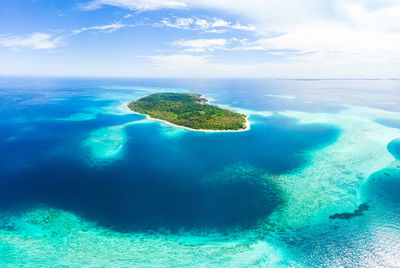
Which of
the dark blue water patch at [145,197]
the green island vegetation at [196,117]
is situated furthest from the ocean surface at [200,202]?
the green island vegetation at [196,117]

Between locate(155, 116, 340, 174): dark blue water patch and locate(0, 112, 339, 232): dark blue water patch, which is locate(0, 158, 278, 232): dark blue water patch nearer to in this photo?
locate(0, 112, 339, 232): dark blue water patch

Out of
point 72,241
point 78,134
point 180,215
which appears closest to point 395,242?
point 180,215

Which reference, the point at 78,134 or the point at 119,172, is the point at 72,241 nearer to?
the point at 119,172

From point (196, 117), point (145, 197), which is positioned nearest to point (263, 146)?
point (196, 117)

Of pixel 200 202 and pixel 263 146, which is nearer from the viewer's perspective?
pixel 200 202

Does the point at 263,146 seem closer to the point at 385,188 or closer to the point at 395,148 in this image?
the point at 385,188

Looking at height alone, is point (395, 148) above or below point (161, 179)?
above
